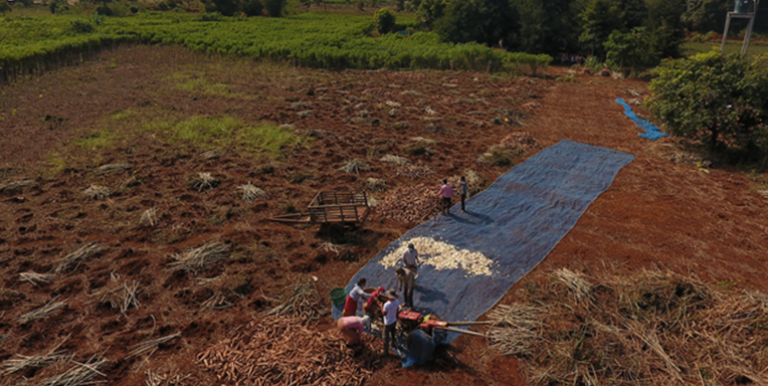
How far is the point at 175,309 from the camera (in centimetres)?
843

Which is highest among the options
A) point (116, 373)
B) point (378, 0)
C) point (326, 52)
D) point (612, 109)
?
point (378, 0)

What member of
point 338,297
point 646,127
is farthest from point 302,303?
point 646,127

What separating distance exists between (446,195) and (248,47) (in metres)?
28.0

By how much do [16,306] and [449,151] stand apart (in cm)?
1342

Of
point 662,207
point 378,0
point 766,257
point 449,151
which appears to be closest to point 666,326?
point 766,257

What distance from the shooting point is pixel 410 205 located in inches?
469

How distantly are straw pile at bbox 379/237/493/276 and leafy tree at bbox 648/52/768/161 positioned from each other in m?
11.0

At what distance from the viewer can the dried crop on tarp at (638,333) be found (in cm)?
655

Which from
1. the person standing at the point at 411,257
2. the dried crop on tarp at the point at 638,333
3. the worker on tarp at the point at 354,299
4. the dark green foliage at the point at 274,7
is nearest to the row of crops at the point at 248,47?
the dark green foliage at the point at 274,7

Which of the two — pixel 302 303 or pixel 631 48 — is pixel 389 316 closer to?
pixel 302 303

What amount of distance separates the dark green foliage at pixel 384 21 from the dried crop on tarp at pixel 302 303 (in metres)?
48.6

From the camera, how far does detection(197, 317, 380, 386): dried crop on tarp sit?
665cm

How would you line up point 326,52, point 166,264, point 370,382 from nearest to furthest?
point 370,382, point 166,264, point 326,52

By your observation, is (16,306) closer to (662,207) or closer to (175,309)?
(175,309)
